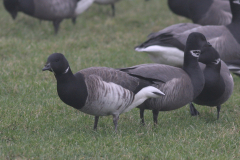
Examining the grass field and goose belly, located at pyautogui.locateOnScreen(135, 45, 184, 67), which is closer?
the grass field

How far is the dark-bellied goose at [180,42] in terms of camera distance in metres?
7.03

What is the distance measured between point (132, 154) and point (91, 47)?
505 cm

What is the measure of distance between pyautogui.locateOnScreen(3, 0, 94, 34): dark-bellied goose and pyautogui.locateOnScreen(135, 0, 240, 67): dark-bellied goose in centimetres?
343

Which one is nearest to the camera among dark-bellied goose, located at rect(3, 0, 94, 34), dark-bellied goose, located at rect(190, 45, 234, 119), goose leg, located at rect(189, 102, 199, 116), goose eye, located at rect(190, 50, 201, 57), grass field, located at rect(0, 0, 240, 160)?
grass field, located at rect(0, 0, 240, 160)

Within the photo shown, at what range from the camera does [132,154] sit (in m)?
4.25

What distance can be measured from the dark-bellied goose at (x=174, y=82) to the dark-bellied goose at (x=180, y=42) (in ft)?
5.83

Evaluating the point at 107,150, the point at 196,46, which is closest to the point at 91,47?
the point at 196,46

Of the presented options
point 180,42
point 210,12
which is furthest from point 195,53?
point 210,12

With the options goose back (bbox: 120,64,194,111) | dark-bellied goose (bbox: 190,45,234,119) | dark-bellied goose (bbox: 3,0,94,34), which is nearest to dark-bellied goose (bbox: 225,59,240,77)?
dark-bellied goose (bbox: 190,45,234,119)

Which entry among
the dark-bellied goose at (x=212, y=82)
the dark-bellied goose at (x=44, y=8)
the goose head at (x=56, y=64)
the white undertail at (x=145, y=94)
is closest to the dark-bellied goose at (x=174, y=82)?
the white undertail at (x=145, y=94)

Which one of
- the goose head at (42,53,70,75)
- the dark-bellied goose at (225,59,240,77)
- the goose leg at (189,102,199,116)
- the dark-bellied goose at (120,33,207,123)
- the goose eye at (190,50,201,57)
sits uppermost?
the goose head at (42,53,70,75)

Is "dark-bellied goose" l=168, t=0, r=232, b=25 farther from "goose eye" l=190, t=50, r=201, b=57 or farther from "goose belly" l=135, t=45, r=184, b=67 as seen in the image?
"goose eye" l=190, t=50, r=201, b=57

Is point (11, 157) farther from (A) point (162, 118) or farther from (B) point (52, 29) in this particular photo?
(B) point (52, 29)

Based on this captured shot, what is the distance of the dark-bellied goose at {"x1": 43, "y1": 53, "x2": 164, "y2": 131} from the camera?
4.42 m
